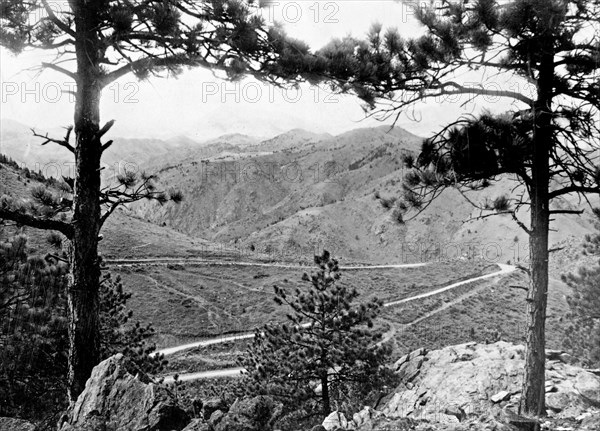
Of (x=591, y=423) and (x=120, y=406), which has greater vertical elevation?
(x=120, y=406)

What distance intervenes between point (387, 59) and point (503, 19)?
6.20 ft

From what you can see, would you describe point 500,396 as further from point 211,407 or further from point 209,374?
point 209,374

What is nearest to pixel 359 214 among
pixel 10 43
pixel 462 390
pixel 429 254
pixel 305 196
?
pixel 429 254

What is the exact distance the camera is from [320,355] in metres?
13.1

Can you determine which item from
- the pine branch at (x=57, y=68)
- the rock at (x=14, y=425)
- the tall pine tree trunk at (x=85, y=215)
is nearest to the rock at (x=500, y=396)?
the tall pine tree trunk at (x=85, y=215)

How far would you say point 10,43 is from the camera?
19.4 feet

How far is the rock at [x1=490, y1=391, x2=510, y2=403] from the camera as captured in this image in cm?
898

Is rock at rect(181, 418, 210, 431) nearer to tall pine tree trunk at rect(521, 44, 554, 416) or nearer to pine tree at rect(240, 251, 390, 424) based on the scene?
tall pine tree trunk at rect(521, 44, 554, 416)

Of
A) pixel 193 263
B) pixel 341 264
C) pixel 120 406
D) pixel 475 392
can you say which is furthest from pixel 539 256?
pixel 341 264

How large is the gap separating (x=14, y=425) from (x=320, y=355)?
31.0 feet

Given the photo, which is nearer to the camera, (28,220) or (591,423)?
(28,220)

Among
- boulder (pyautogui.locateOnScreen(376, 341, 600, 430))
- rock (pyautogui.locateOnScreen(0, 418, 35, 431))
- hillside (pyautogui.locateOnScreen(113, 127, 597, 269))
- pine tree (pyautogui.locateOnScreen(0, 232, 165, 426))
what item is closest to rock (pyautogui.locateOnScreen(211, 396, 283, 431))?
rock (pyautogui.locateOnScreen(0, 418, 35, 431))

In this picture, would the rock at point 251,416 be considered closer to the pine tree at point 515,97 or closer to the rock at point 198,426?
the rock at point 198,426

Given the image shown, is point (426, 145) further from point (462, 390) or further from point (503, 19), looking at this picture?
point (462, 390)
